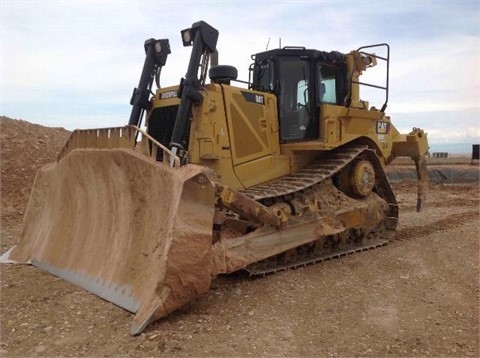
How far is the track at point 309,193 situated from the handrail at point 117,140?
1.28 m

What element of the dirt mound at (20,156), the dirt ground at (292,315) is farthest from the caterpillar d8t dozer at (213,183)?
the dirt mound at (20,156)

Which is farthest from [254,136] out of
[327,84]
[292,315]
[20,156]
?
[20,156]

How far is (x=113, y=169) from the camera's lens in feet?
16.6

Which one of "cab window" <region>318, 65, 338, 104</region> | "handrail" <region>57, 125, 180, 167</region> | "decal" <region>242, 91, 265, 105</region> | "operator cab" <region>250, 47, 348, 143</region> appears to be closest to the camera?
"handrail" <region>57, 125, 180, 167</region>

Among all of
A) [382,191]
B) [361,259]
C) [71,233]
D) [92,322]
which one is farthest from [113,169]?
[382,191]

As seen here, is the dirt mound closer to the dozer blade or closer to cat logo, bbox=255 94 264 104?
the dozer blade

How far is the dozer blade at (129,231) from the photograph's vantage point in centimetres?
414

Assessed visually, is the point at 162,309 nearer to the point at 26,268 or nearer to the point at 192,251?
the point at 192,251

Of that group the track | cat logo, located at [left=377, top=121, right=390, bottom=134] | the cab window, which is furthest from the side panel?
cat logo, located at [left=377, top=121, right=390, bottom=134]

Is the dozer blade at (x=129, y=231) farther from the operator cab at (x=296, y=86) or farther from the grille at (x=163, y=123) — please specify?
the operator cab at (x=296, y=86)

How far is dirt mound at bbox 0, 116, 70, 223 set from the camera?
1069 cm

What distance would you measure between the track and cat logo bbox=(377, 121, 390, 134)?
0.57 metres

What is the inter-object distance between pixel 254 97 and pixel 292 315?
9.98 ft

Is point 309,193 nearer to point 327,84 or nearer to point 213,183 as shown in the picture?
point 327,84
